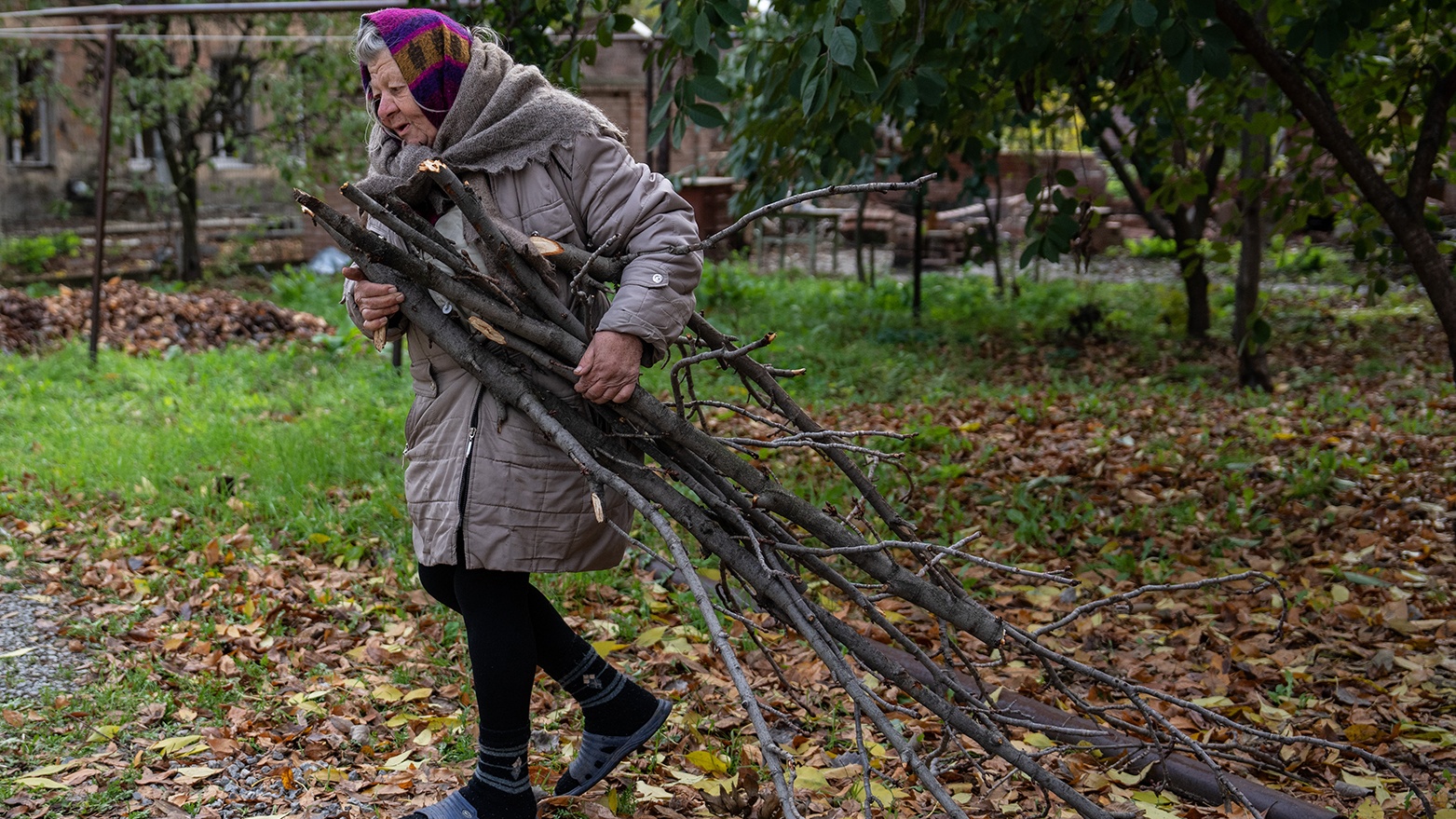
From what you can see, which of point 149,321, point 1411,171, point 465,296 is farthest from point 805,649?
A: point 149,321

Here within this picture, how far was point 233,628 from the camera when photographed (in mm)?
3686

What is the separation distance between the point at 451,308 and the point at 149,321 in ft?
26.5

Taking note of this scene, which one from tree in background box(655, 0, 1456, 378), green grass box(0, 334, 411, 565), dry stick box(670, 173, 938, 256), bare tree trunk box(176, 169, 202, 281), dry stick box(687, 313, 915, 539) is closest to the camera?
dry stick box(670, 173, 938, 256)

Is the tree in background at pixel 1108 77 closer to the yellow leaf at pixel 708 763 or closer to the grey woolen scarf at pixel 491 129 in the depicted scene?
the grey woolen scarf at pixel 491 129

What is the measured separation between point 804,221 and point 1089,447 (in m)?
11.8

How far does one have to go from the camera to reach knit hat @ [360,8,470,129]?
7.40 ft

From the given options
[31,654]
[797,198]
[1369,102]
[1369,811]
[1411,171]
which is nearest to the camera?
[797,198]

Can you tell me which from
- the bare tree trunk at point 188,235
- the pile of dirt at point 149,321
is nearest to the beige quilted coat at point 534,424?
the pile of dirt at point 149,321

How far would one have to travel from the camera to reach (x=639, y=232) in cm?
231

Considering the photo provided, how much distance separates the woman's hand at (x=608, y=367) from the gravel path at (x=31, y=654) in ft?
6.86

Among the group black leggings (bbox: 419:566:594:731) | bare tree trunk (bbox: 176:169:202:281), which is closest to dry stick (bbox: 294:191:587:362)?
black leggings (bbox: 419:566:594:731)

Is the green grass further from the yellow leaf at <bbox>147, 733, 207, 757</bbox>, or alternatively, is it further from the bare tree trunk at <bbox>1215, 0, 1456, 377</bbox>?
the bare tree trunk at <bbox>1215, 0, 1456, 377</bbox>

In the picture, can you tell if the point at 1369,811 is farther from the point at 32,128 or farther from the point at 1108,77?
the point at 32,128

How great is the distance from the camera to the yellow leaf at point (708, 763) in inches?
113
